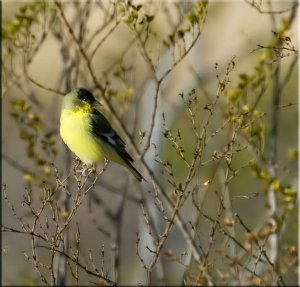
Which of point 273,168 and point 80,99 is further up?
point 80,99

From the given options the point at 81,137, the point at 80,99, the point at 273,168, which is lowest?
the point at 273,168

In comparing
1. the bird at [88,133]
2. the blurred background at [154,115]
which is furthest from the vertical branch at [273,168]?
the bird at [88,133]

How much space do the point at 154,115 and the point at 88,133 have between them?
1.36m

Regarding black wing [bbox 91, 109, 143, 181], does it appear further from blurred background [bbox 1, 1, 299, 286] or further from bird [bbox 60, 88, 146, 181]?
blurred background [bbox 1, 1, 299, 286]

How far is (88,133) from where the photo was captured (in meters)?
5.48

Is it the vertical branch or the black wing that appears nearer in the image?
the vertical branch

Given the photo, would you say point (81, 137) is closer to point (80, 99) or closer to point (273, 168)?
point (80, 99)

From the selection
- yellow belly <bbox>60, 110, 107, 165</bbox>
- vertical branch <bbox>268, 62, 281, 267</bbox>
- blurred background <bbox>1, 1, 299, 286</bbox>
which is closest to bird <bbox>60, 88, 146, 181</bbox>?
yellow belly <bbox>60, 110, 107, 165</bbox>

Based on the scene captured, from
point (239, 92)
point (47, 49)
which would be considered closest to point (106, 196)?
point (47, 49)

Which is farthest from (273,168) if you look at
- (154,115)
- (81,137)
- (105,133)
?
(81,137)

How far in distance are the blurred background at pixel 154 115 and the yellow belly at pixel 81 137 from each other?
0.53ft

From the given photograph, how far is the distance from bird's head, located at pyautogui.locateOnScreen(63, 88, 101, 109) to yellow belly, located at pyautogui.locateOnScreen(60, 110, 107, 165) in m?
0.06

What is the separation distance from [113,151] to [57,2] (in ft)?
5.25

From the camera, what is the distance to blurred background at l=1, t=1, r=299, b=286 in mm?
4477
